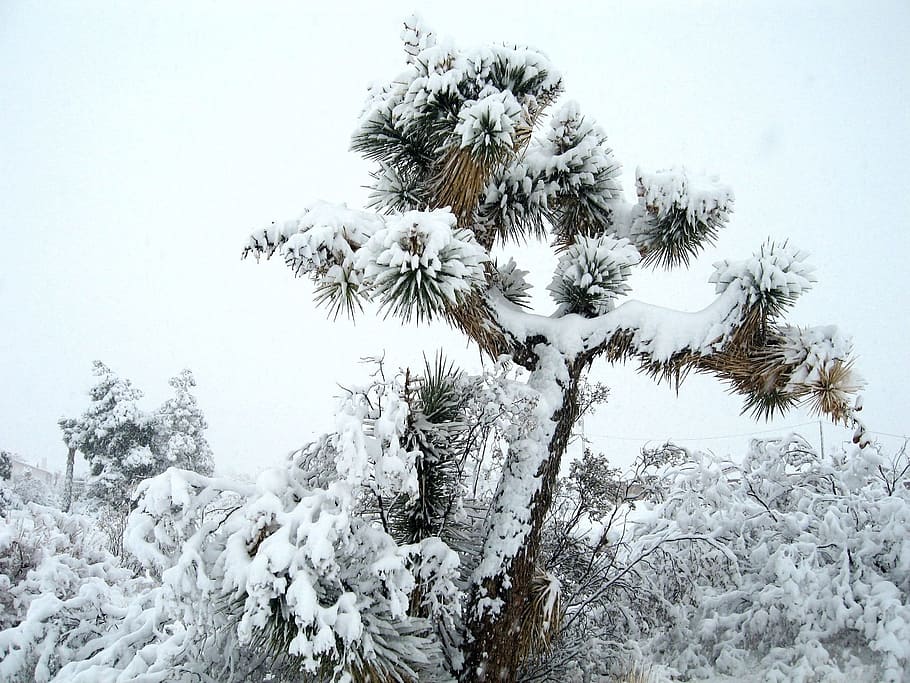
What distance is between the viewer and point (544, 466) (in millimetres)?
3887

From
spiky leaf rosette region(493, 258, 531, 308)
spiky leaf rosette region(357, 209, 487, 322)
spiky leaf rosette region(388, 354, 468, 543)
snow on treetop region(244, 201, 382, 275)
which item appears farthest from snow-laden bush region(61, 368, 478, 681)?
spiky leaf rosette region(493, 258, 531, 308)

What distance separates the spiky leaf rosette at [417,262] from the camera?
304 centimetres

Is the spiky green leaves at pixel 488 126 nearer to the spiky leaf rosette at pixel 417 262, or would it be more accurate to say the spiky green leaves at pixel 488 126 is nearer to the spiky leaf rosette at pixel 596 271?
the spiky leaf rosette at pixel 417 262

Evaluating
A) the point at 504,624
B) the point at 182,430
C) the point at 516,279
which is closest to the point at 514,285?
the point at 516,279

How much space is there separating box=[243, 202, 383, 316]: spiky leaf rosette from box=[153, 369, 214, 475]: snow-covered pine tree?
1468 centimetres

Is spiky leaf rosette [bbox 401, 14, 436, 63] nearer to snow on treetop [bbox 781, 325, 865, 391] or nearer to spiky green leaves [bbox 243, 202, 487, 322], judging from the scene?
spiky green leaves [bbox 243, 202, 487, 322]

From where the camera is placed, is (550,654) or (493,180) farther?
(550,654)

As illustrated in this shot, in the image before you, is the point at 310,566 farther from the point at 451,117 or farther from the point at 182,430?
the point at 182,430

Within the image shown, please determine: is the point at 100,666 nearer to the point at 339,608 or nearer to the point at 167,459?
the point at 339,608

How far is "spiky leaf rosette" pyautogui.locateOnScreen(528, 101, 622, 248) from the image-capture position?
4.23m

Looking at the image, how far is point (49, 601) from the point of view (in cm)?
454

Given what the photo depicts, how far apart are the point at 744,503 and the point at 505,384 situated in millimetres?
4110

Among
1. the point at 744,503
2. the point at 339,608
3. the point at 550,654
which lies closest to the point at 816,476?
the point at 744,503

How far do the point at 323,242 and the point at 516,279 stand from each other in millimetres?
1637
